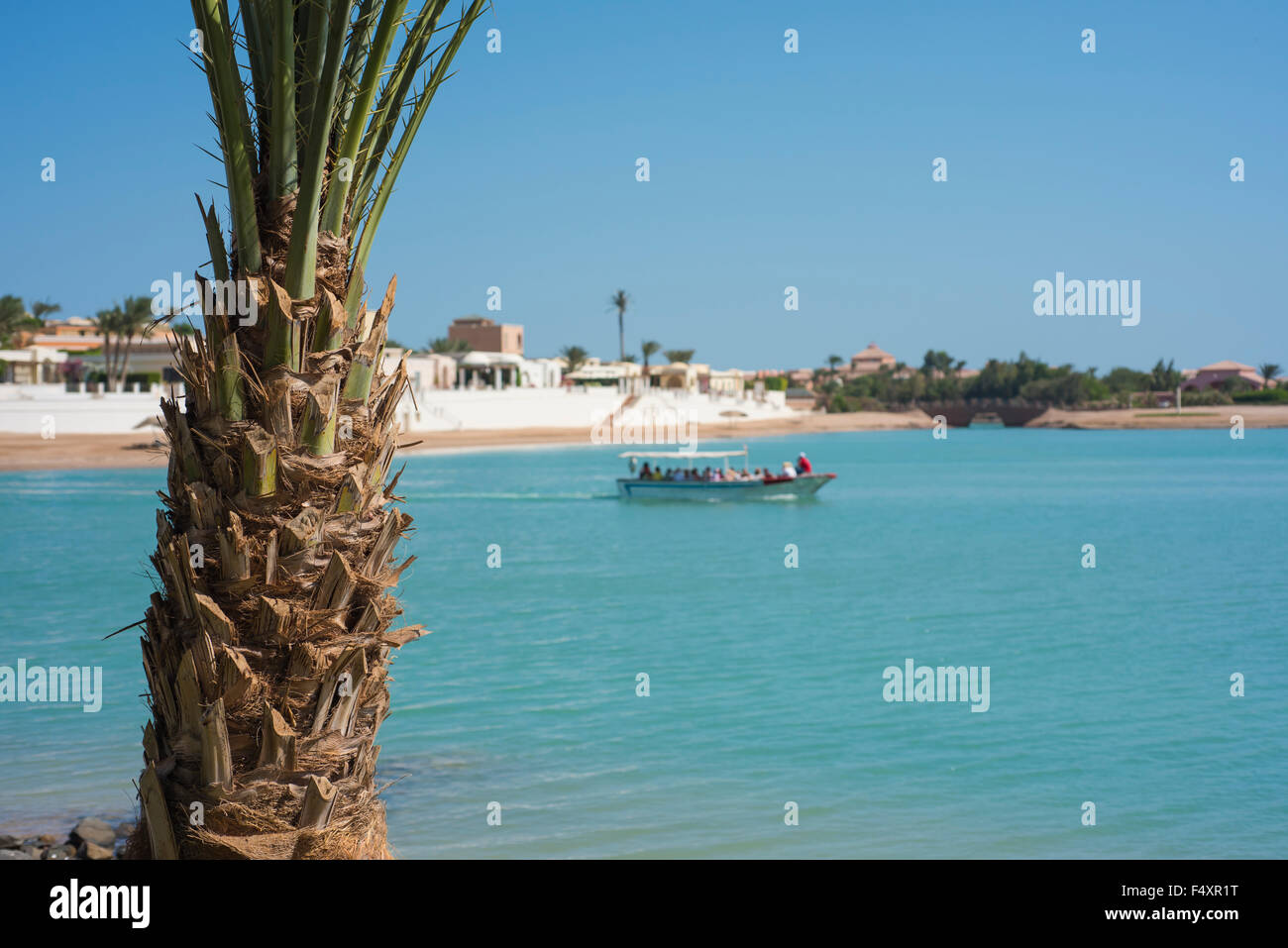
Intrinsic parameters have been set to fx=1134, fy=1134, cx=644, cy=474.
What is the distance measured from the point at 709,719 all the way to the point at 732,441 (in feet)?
265

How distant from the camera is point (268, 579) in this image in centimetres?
370

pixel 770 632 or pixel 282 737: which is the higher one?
pixel 282 737

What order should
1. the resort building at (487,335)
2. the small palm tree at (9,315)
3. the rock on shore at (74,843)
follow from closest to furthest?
the rock on shore at (74,843)
the small palm tree at (9,315)
the resort building at (487,335)

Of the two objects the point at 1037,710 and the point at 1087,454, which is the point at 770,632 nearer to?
the point at 1037,710

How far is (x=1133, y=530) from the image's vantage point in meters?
38.6

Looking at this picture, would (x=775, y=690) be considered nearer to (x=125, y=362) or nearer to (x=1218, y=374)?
(x=125, y=362)

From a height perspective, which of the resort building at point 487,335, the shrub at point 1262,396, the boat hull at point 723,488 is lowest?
the boat hull at point 723,488

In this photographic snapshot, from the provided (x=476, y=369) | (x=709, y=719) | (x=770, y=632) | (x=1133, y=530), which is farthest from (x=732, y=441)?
(x=709, y=719)

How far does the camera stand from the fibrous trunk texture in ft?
12.1

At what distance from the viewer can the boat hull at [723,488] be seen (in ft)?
147

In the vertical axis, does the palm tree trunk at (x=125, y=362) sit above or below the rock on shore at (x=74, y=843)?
above
